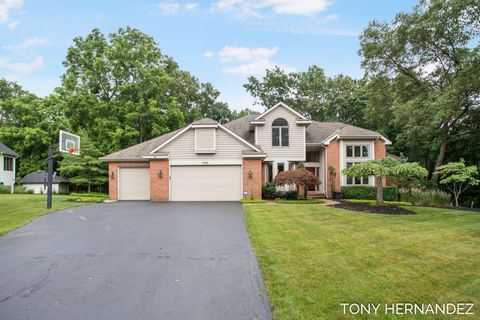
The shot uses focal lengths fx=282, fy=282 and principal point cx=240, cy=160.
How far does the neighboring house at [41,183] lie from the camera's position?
27625 mm

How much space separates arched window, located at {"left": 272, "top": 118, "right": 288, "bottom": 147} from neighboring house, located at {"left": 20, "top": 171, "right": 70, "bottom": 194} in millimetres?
21529

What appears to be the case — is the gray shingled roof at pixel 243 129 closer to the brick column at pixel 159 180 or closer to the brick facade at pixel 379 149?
the brick column at pixel 159 180

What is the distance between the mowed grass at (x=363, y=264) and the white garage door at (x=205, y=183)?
8.13 metres

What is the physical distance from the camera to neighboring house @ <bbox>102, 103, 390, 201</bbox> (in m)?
17.4

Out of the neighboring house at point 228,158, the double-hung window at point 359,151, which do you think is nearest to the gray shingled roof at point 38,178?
the neighboring house at point 228,158

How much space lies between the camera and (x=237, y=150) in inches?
695

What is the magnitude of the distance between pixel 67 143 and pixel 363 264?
654 inches

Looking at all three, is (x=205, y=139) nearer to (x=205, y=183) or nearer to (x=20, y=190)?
(x=205, y=183)

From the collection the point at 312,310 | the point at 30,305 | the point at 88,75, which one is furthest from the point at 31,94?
the point at 312,310

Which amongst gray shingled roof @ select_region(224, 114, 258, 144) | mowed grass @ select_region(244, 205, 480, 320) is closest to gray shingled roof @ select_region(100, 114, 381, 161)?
gray shingled roof @ select_region(224, 114, 258, 144)

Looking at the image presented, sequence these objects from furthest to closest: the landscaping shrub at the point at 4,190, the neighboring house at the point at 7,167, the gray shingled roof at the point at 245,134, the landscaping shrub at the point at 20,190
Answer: the neighboring house at the point at 7,167 < the landscaping shrub at the point at 20,190 < the landscaping shrub at the point at 4,190 < the gray shingled roof at the point at 245,134

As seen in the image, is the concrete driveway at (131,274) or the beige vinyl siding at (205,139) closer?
the concrete driveway at (131,274)

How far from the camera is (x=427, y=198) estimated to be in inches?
671

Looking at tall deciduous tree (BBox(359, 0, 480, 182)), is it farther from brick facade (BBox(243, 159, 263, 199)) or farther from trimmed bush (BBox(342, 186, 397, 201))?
brick facade (BBox(243, 159, 263, 199))
